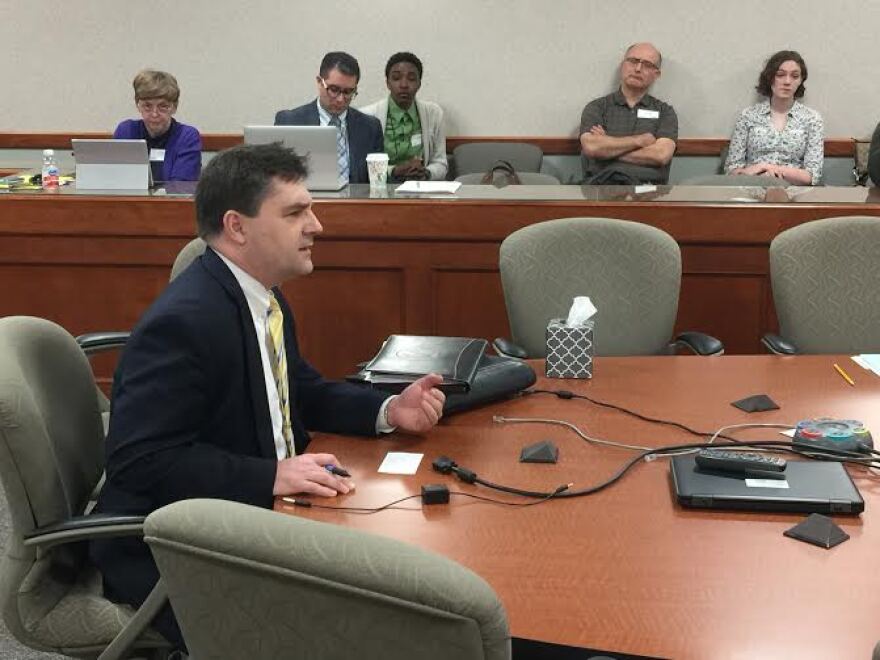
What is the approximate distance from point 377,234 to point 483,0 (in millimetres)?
2948

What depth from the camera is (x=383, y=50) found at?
661 cm

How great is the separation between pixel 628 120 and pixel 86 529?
4.84 m

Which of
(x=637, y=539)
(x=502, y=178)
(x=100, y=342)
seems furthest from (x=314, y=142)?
(x=637, y=539)

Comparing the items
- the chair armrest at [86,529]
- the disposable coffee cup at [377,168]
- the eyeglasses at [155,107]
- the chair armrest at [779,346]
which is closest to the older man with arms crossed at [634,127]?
the disposable coffee cup at [377,168]

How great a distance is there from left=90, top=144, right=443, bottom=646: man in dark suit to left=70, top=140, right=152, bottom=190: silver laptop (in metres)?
2.09

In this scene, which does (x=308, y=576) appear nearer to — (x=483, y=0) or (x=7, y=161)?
(x=483, y=0)

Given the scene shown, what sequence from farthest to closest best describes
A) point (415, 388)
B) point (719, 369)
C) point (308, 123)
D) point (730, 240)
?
point (308, 123) → point (730, 240) → point (719, 369) → point (415, 388)

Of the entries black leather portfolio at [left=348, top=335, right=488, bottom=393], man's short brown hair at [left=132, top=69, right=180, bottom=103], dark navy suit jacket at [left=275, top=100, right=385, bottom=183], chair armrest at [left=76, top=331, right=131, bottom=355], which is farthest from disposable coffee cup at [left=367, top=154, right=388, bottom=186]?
black leather portfolio at [left=348, top=335, right=488, bottom=393]

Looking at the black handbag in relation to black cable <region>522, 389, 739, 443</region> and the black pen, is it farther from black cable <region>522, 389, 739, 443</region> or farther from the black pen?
the black pen

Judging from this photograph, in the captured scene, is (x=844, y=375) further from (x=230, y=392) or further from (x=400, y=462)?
(x=230, y=392)

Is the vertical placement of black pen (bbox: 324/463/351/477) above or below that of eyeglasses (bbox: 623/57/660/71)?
below

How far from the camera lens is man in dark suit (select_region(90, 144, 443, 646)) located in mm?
1992

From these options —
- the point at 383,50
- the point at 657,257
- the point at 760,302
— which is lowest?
the point at 760,302

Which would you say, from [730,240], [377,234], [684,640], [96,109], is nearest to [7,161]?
[96,109]
